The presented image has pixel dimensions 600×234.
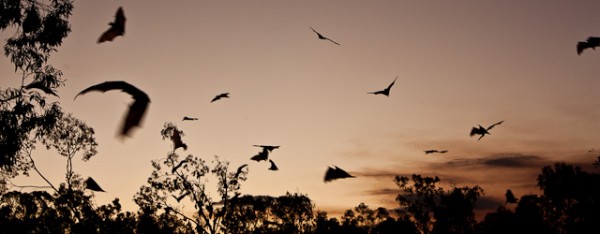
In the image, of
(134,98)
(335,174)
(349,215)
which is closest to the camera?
(134,98)

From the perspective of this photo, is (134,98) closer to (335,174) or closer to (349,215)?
(335,174)

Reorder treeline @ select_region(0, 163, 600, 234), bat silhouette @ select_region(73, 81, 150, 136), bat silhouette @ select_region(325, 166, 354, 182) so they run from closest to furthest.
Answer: bat silhouette @ select_region(73, 81, 150, 136) < bat silhouette @ select_region(325, 166, 354, 182) < treeline @ select_region(0, 163, 600, 234)

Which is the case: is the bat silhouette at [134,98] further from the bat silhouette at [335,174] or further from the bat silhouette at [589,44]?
the bat silhouette at [589,44]

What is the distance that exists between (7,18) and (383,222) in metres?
61.6

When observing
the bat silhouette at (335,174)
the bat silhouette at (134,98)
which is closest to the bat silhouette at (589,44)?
the bat silhouette at (335,174)

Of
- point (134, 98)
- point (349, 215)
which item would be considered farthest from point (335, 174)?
point (349, 215)

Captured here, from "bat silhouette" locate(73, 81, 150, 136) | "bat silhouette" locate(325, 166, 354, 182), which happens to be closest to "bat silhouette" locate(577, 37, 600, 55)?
"bat silhouette" locate(325, 166, 354, 182)

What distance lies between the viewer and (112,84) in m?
3.79

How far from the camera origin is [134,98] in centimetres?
368

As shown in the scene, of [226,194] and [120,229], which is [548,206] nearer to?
[226,194]

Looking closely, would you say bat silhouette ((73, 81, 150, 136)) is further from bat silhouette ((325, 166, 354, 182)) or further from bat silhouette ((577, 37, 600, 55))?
bat silhouette ((577, 37, 600, 55))

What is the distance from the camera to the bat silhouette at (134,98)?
3279mm

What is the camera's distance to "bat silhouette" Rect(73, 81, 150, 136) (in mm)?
3279

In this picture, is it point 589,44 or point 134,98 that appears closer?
point 134,98
